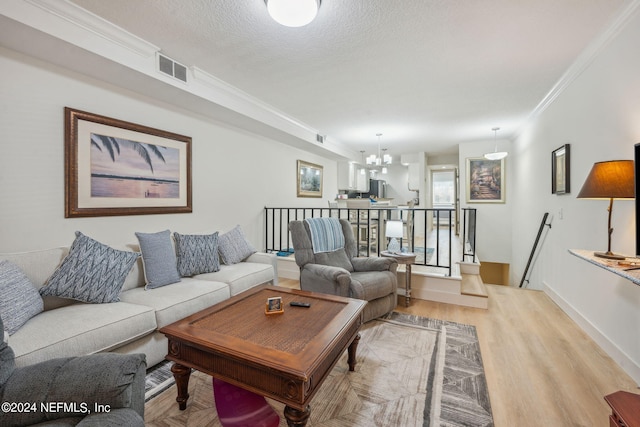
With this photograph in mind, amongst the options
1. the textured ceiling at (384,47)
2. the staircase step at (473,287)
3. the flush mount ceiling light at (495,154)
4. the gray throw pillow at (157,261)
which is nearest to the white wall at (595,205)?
the textured ceiling at (384,47)

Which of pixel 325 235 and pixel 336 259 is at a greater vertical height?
pixel 325 235

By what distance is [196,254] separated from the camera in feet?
9.46

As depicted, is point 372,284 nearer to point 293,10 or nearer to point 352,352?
point 352,352

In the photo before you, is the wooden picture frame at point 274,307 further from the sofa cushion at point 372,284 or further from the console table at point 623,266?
the console table at point 623,266

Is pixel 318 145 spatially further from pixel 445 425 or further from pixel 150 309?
pixel 445 425

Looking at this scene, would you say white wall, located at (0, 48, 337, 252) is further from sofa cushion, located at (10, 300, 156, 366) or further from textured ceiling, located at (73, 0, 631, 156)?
sofa cushion, located at (10, 300, 156, 366)

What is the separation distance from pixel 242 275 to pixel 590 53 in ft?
12.7

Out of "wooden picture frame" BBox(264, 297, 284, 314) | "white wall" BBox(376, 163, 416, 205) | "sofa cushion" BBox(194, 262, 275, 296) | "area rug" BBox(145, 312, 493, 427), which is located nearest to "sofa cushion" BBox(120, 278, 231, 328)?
"sofa cushion" BBox(194, 262, 275, 296)

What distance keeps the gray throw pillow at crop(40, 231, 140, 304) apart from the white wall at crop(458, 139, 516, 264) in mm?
6537

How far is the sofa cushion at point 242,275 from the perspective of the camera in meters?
2.73

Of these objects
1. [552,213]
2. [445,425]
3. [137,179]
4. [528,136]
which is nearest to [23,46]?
[137,179]

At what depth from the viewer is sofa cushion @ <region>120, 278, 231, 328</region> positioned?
208cm

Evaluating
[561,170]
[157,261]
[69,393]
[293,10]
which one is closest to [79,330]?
[69,393]

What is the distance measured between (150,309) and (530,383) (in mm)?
2681
